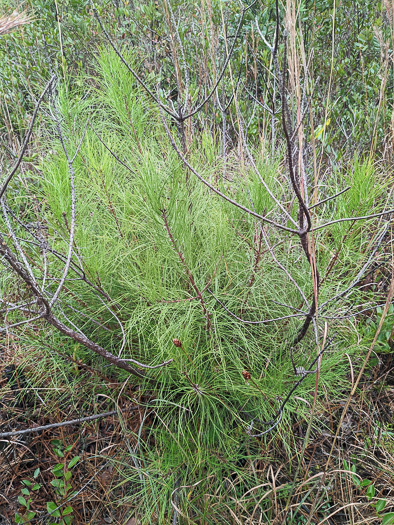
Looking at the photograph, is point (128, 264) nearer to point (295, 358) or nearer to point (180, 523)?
point (295, 358)

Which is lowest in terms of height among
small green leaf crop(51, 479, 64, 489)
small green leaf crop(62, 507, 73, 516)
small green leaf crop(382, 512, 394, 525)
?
small green leaf crop(382, 512, 394, 525)

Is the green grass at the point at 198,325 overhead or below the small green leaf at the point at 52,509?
overhead

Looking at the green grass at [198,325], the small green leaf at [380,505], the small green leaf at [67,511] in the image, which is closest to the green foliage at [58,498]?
the small green leaf at [67,511]

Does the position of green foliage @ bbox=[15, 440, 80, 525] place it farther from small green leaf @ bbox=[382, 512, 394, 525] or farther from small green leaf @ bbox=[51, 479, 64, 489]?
small green leaf @ bbox=[382, 512, 394, 525]

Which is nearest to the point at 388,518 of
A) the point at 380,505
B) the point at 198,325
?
the point at 380,505

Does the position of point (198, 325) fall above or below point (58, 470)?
above

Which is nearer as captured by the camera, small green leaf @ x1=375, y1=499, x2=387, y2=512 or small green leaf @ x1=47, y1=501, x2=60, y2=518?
small green leaf @ x1=375, y1=499, x2=387, y2=512

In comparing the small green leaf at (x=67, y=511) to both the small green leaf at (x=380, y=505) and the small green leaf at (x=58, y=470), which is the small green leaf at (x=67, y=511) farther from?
the small green leaf at (x=380, y=505)

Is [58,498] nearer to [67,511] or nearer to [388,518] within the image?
[67,511]

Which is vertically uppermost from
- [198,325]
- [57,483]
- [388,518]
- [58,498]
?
[198,325]

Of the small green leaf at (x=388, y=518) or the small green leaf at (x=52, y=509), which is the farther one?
the small green leaf at (x=52, y=509)

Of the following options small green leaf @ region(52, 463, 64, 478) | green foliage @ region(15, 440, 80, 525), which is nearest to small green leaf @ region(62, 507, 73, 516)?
green foliage @ region(15, 440, 80, 525)

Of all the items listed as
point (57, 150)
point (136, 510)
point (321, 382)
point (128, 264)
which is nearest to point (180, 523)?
point (136, 510)

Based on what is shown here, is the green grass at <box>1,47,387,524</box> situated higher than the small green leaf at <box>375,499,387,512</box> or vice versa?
the green grass at <box>1,47,387,524</box>
